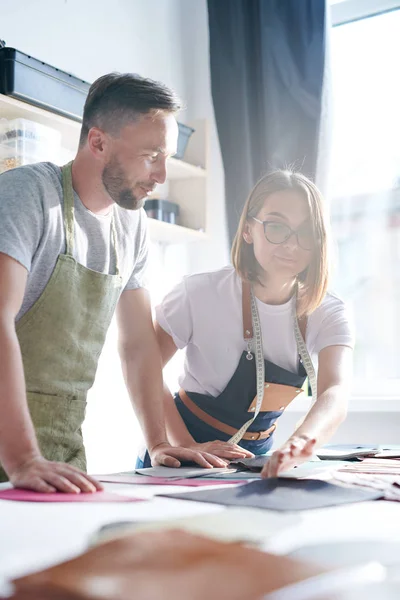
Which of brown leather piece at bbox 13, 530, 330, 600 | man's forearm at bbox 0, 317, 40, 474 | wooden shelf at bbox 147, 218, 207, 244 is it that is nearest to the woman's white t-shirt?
man's forearm at bbox 0, 317, 40, 474

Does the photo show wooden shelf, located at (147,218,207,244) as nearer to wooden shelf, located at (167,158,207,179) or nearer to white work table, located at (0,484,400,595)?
wooden shelf, located at (167,158,207,179)

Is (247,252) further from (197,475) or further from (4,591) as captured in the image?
(4,591)

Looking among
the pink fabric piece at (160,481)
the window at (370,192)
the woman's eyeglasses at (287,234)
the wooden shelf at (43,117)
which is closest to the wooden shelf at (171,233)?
the wooden shelf at (43,117)

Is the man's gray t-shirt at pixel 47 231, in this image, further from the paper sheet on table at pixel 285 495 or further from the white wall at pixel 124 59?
the white wall at pixel 124 59

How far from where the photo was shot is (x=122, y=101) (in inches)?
58.2

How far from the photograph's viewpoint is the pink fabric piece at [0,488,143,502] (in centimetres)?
88

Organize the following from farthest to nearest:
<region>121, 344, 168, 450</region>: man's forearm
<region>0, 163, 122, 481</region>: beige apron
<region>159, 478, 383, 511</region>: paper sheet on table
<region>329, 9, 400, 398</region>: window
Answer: <region>329, 9, 400, 398</region>: window, <region>121, 344, 168, 450</region>: man's forearm, <region>0, 163, 122, 481</region>: beige apron, <region>159, 478, 383, 511</region>: paper sheet on table

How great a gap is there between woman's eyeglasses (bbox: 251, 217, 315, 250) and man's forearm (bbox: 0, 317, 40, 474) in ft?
2.33

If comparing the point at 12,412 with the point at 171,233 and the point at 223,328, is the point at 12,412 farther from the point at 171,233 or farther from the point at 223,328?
the point at 171,233

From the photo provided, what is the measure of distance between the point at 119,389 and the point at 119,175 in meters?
1.45

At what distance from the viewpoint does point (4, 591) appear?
1.59 ft

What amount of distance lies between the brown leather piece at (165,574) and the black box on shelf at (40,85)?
1779 millimetres

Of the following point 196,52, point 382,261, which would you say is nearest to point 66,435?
point 382,261

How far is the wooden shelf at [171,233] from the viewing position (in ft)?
9.32
